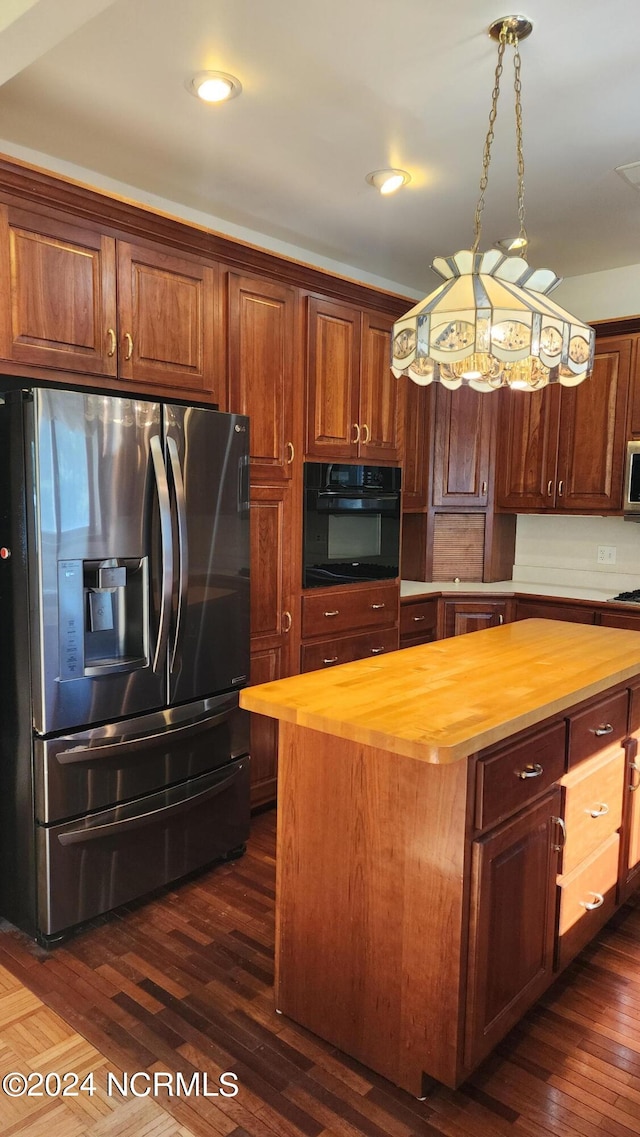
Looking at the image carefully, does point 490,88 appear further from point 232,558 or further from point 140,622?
point 140,622

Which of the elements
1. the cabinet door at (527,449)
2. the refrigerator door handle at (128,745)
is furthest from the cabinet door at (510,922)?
the cabinet door at (527,449)

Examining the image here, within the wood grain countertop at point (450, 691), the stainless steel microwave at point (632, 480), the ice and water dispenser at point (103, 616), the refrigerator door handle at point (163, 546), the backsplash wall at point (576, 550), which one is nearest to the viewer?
the wood grain countertop at point (450, 691)

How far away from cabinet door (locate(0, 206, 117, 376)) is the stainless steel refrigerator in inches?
8.9

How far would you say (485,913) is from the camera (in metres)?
1.63

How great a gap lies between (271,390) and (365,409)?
645 mm

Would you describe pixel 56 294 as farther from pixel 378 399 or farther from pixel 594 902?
pixel 594 902

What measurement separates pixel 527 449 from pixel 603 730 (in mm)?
2486

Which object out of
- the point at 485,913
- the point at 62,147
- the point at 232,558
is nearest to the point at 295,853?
the point at 485,913

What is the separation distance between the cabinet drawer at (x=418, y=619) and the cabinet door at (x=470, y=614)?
0.24 feet

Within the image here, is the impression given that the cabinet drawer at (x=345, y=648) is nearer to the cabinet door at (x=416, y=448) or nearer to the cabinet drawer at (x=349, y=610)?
the cabinet drawer at (x=349, y=610)

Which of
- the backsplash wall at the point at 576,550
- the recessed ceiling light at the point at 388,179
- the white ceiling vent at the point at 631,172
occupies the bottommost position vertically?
the backsplash wall at the point at 576,550

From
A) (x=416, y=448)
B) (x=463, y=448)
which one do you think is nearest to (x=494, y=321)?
(x=416, y=448)

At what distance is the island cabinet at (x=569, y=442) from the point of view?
3938 mm

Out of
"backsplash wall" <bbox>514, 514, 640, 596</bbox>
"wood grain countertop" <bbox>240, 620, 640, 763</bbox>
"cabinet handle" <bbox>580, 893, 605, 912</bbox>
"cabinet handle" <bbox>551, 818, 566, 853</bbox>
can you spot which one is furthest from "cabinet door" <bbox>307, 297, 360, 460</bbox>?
"cabinet handle" <bbox>580, 893, 605, 912</bbox>
